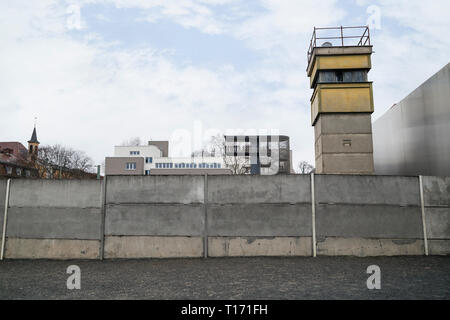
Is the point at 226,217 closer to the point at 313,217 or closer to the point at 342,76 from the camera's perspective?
the point at 313,217

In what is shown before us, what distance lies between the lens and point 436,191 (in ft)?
30.0

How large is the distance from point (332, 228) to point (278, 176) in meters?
2.09

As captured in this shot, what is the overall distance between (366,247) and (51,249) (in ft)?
29.3

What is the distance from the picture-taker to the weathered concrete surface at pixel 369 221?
8828 millimetres

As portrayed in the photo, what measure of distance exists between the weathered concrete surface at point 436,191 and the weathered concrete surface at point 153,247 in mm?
6671

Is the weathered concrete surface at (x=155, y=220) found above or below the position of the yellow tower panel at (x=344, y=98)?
below

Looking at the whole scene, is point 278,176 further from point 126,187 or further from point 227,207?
point 126,187

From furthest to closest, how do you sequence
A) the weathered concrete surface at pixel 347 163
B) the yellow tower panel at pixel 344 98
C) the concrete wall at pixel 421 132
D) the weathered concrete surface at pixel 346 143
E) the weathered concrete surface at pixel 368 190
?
the yellow tower panel at pixel 344 98
the weathered concrete surface at pixel 346 143
the weathered concrete surface at pixel 347 163
the concrete wall at pixel 421 132
the weathered concrete surface at pixel 368 190

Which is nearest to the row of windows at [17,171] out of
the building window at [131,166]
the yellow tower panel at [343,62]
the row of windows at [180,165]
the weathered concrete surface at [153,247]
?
the building window at [131,166]

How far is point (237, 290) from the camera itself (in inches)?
220

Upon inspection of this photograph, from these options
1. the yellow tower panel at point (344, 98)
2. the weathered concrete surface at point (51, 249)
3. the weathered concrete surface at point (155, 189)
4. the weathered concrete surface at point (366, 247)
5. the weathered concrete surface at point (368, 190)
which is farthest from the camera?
the yellow tower panel at point (344, 98)

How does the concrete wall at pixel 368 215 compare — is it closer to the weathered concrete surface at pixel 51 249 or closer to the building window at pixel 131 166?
the weathered concrete surface at pixel 51 249

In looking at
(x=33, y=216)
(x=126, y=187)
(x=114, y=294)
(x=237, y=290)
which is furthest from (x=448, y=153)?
(x=33, y=216)

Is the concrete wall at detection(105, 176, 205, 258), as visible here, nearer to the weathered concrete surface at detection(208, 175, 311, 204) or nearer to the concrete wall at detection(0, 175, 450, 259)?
the concrete wall at detection(0, 175, 450, 259)
